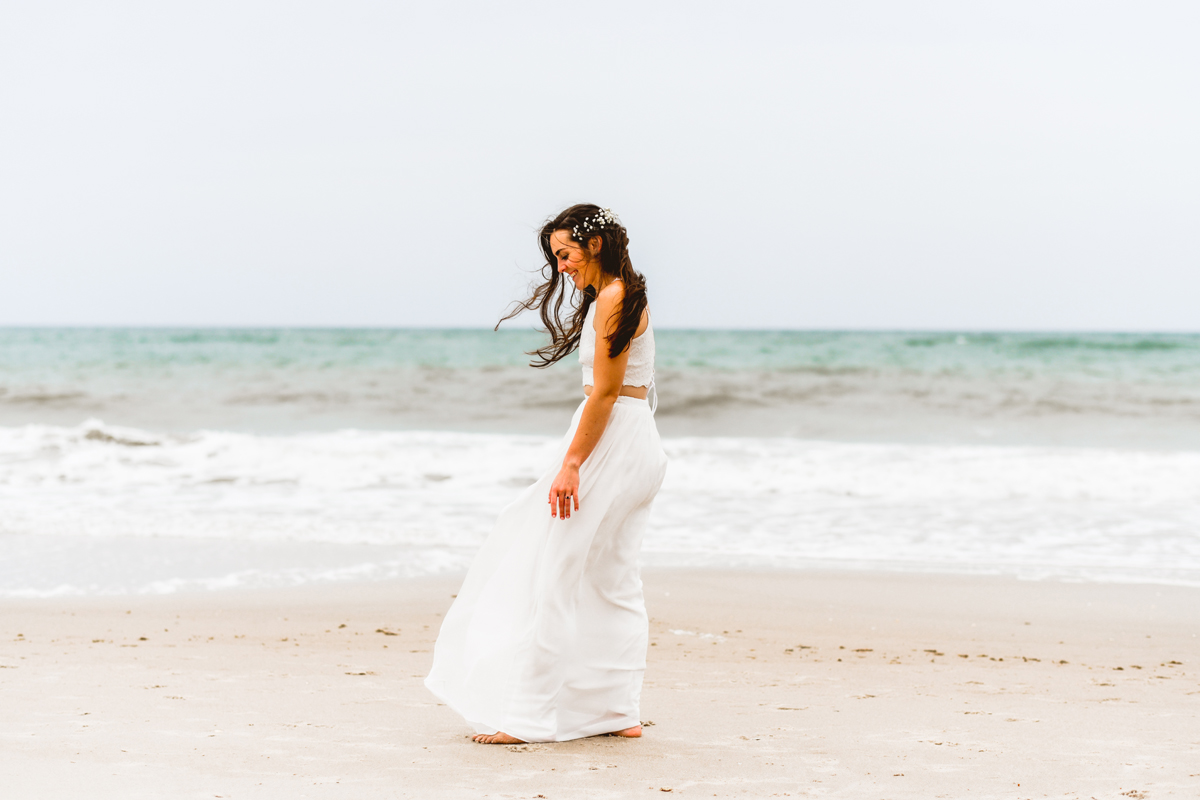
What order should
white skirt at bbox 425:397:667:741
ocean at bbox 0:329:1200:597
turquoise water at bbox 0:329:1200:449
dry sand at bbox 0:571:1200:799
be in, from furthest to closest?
turquoise water at bbox 0:329:1200:449 → ocean at bbox 0:329:1200:597 → white skirt at bbox 425:397:667:741 → dry sand at bbox 0:571:1200:799

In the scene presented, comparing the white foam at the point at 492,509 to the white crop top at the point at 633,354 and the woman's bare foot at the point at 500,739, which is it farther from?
the white crop top at the point at 633,354

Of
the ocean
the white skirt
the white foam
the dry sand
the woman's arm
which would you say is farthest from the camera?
the ocean

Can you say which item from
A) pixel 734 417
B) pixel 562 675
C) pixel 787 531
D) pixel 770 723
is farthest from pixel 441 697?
pixel 734 417

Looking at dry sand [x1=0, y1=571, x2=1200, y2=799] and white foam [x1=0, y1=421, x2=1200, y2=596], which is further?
white foam [x1=0, y1=421, x2=1200, y2=596]

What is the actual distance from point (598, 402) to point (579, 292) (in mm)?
440

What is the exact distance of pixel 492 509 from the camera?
8.59 m

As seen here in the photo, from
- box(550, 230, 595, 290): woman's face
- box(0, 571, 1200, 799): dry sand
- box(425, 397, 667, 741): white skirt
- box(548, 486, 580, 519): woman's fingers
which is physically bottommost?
box(0, 571, 1200, 799): dry sand

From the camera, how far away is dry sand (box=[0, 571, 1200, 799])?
107 inches

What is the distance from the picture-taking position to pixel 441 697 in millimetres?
3109

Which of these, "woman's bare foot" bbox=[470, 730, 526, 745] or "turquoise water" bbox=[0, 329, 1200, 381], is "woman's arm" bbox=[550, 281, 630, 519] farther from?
"turquoise water" bbox=[0, 329, 1200, 381]

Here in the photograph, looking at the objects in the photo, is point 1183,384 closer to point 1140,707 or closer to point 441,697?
point 1140,707

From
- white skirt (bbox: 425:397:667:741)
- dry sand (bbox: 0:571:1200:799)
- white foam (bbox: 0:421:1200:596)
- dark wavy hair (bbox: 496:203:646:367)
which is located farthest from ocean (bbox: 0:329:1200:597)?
dark wavy hair (bbox: 496:203:646:367)

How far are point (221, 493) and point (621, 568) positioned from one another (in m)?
7.28

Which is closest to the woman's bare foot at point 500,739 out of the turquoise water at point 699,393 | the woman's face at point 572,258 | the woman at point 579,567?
the woman at point 579,567
